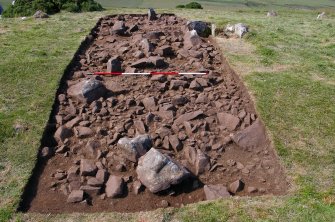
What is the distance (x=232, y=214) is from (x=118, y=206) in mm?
1612

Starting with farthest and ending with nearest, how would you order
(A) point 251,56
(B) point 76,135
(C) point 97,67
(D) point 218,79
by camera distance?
(A) point 251,56, (C) point 97,67, (D) point 218,79, (B) point 76,135

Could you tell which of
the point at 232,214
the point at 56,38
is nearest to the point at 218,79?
the point at 232,214

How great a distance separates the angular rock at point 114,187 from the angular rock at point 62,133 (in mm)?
1532

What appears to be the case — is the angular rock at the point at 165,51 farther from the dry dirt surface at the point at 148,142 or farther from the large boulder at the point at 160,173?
the large boulder at the point at 160,173

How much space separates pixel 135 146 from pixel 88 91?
231 centimetres

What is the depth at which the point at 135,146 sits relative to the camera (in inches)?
266

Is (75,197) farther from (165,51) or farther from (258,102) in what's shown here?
(165,51)

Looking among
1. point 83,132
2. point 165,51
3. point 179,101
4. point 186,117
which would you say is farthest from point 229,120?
point 165,51

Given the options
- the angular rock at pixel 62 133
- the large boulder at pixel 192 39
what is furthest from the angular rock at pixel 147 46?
the angular rock at pixel 62 133

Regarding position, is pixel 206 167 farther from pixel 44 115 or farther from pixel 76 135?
pixel 44 115

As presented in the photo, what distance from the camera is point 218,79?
9.73 m

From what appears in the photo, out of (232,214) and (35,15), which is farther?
(35,15)

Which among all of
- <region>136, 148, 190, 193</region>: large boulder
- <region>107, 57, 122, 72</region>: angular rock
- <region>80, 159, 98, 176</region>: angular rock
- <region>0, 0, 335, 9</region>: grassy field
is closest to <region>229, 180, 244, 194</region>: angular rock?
<region>136, 148, 190, 193</region>: large boulder

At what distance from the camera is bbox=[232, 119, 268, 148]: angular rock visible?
7258mm
